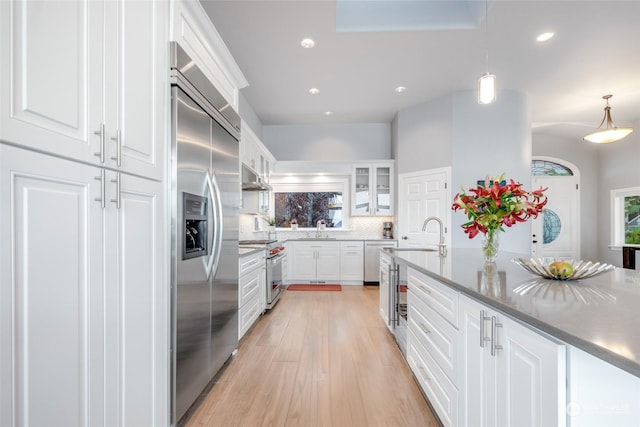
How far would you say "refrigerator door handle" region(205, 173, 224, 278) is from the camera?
1949mm

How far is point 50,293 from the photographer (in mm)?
886

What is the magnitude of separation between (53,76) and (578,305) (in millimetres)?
1796

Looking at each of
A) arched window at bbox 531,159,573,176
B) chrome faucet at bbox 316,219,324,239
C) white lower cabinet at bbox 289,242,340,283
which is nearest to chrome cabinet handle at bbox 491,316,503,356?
white lower cabinet at bbox 289,242,340,283

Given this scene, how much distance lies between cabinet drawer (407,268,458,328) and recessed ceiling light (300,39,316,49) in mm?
2668

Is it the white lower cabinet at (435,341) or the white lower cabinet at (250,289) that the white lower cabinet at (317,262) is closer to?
the white lower cabinet at (250,289)

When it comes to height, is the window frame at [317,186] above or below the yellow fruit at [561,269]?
above

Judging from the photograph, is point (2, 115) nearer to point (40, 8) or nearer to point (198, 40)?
point (40, 8)

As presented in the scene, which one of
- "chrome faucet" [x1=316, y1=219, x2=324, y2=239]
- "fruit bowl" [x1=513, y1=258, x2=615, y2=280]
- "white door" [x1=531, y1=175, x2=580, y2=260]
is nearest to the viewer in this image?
"fruit bowl" [x1=513, y1=258, x2=615, y2=280]

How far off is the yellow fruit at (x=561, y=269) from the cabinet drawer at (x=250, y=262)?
2248 millimetres

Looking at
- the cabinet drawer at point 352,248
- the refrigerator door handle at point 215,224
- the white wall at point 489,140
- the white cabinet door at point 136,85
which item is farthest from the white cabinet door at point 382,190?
the white cabinet door at point 136,85

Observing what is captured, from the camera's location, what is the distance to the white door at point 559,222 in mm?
6102

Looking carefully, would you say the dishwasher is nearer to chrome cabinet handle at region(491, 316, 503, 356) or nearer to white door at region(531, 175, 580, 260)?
white door at region(531, 175, 580, 260)

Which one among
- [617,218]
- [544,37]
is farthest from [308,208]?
[617,218]

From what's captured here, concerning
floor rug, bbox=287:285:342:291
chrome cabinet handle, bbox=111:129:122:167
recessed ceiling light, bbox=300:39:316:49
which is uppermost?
recessed ceiling light, bbox=300:39:316:49
